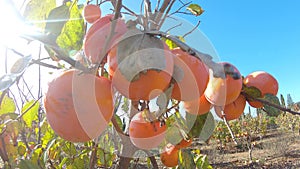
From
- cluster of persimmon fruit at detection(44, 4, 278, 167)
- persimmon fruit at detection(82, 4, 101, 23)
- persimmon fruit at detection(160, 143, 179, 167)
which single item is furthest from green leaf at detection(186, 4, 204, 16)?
cluster of persimmon fruit at detection(44, 4, 278, 167)

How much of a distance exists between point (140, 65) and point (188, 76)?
0.11 meters

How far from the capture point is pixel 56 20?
46cm

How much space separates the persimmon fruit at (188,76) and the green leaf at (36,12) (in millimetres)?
242

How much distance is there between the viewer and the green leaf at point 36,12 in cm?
48

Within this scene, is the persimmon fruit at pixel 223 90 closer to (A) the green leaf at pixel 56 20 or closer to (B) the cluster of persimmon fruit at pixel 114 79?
(B) the cluster of persimmon fruit at pixel 114 79

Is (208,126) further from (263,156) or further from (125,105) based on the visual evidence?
(263,156)

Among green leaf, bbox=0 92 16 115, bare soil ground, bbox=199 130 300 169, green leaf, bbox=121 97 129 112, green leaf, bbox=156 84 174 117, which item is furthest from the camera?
bare soil ground, bbox=199 130 300 169

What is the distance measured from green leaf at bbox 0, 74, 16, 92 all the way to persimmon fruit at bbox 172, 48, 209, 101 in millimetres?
254

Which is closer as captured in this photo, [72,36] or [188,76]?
[188,76]

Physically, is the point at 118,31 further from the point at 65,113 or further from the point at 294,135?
the point at 294,135

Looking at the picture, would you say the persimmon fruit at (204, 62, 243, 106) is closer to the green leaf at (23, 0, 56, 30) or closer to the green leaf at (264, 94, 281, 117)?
the green leaf at (264, 94, 281, 117)

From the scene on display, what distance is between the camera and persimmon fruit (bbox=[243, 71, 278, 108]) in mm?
672

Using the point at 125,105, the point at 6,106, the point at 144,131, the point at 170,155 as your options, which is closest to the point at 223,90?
the point at 144,131

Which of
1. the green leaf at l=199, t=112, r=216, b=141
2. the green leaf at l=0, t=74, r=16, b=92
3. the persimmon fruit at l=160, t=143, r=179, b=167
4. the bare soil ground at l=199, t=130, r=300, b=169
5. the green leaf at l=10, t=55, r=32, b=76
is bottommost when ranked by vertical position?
the bare soil ground at l=199, t=130, r=300, b=169
